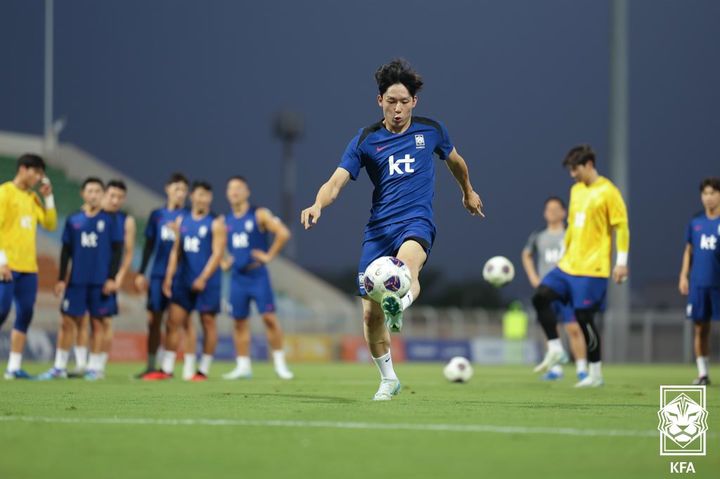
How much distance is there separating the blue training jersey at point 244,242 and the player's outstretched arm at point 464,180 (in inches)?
250

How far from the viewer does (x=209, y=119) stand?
5612cm

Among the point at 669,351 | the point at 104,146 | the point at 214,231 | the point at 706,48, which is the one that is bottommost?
the point at 669,351

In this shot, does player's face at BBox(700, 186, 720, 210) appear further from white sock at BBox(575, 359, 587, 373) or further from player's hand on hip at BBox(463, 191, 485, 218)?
→ player's hand on hip at BBox(463, 191, 485, 218)

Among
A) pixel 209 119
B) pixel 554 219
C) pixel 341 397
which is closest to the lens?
pixel 341 397

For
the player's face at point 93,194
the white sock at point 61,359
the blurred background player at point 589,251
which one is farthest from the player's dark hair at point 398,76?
the white sock at point 61,359

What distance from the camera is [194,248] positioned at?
15.0 metres

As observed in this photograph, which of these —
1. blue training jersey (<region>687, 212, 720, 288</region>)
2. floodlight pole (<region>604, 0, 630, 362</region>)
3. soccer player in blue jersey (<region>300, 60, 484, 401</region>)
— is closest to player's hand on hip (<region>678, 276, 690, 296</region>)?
blue training jersey (<region>687, 212, 720, 288</region>)

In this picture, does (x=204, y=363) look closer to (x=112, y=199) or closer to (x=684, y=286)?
(x=112, y=199)

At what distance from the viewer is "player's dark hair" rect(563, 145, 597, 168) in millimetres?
12734

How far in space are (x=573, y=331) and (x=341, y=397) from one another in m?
6.45

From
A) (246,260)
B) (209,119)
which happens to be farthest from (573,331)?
(209,119)

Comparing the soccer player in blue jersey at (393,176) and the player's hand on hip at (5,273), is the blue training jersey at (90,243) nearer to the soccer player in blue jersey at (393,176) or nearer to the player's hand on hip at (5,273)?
the player's hand on hip at (5,273)

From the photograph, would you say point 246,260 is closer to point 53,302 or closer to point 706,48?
point 53,302

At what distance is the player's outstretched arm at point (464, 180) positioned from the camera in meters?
9.12
